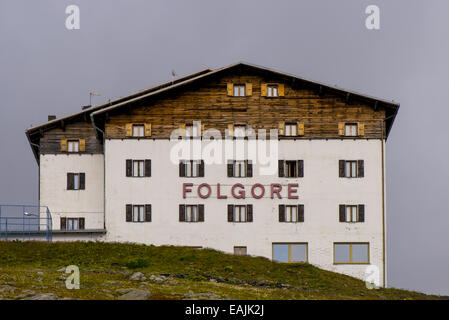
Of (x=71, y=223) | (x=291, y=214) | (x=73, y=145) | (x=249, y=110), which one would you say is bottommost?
(x=71, y=223)

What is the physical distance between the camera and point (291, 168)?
2250 inches

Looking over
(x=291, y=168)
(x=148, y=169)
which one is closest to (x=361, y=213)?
(x=291, y=168)

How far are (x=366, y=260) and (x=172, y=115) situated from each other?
16063 millimetres

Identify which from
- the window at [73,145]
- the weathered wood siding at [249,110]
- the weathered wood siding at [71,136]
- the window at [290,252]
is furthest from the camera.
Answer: the window at [73,145]

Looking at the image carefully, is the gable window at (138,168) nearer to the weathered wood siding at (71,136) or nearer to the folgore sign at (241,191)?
the folgore sign at (241,191)

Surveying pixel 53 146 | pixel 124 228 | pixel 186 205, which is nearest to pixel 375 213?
pixel 186 205

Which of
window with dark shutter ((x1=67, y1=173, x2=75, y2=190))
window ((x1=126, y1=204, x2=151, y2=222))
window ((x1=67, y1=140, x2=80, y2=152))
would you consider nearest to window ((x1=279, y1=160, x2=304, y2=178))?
window ((x1=126, y1=204, x2=151, y2=222))

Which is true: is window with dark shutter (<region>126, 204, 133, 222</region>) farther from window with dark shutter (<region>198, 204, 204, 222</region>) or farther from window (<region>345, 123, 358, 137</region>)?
window (<region>345, 123, 358, 137</region>)

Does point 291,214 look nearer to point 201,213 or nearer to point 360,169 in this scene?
point 360,169

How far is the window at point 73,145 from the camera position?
62259mm

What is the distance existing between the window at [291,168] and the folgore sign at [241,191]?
2.27 feet

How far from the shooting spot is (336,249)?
2199 inches

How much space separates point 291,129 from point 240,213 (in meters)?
6.64

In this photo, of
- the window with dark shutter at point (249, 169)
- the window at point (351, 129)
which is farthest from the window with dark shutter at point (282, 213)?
the window at point (351, 129)
